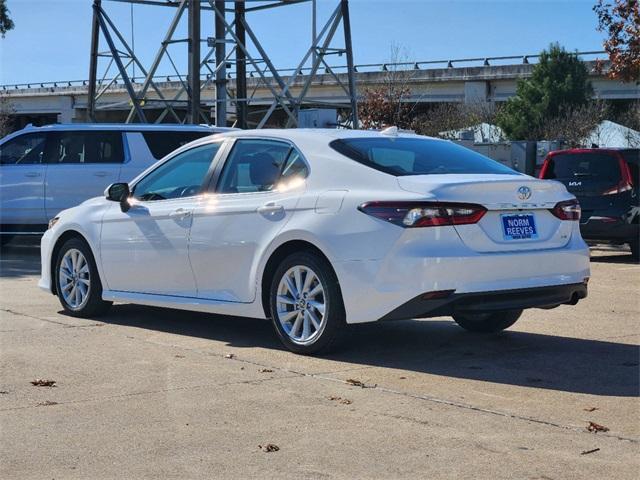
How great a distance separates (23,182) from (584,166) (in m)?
8.78

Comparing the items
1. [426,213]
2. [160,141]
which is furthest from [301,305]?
[160,141]

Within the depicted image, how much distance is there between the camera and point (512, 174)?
25.2 ft

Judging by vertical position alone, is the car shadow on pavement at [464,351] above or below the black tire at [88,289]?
below

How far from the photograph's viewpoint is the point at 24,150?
16547mm

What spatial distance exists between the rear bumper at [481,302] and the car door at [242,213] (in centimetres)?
119

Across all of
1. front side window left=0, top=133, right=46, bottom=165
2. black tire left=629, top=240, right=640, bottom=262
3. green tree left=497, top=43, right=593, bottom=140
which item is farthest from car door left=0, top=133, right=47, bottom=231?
green tree left=497, top=43, right=593, bottom=140

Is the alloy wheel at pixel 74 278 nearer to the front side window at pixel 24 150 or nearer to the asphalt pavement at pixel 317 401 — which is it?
the asphalt pavement at pixel 317 401

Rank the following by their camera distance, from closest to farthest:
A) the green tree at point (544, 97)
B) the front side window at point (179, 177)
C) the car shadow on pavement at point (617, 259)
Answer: the front side window at point (179, 177) → the car shadow on pavement at point (617, 259) → the green tree at point (544, 97)

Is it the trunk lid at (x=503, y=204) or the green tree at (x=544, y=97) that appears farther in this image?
the green tree at (x=544, y=97)

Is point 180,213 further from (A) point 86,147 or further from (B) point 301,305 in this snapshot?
(A) point 86,147

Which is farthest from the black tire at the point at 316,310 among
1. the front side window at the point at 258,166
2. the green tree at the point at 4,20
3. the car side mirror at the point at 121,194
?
the green tree at the point at 4,20

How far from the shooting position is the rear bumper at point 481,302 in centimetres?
682

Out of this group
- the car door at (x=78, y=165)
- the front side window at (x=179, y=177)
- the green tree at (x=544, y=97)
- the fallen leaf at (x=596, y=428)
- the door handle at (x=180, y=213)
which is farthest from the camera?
the green tree at (x=544, y=97)

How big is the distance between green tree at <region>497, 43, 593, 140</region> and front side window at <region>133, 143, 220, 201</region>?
172 ft
